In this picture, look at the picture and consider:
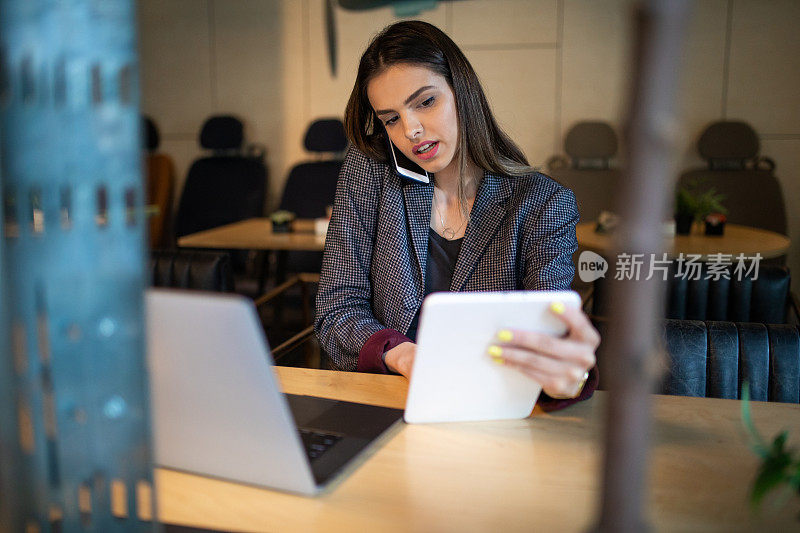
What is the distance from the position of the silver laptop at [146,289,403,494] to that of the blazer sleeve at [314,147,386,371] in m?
0.62

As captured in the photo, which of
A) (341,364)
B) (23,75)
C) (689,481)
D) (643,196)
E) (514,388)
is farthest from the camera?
(341,364)

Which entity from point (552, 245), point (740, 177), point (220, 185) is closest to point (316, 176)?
point (220, 185)

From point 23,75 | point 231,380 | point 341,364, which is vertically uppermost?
point 23,75

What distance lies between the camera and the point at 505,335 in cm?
99

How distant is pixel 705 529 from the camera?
0.81m

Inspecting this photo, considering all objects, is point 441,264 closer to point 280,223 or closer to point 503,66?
point 280,223

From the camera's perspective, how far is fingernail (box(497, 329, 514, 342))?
3.24ft

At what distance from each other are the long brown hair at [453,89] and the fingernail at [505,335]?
31.1 inches

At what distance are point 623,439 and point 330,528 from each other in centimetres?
45

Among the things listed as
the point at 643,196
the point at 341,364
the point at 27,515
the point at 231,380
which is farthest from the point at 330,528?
the point at 341,364

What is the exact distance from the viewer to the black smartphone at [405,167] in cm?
175

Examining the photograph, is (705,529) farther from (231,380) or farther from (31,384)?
(31,384)

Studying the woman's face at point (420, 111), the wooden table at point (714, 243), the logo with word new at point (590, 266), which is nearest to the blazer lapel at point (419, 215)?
the woman's face at point (420, 111)

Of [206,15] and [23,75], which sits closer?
[23,75]
